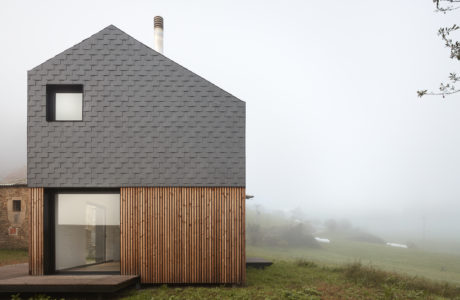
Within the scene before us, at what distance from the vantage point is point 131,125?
7336mm

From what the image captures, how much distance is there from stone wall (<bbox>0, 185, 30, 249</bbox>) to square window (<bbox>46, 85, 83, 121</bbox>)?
9674 millimetres

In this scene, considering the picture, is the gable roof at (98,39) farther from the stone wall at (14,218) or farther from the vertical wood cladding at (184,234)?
the stone wall at (14,218)

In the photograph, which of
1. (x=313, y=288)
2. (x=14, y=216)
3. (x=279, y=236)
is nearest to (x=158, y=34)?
(x=313, y=288)

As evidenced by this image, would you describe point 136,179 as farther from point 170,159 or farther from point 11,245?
point 11,245

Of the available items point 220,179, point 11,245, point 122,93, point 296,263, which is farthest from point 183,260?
point 11,245

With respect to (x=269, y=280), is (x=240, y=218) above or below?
above

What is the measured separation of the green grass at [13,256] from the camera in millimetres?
10919

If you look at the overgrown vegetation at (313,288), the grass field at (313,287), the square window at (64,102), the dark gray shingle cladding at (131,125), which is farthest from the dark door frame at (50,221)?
the square window at (64,102)

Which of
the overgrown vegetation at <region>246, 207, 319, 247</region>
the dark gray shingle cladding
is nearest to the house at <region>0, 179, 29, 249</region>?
the dark gray shingle cladding

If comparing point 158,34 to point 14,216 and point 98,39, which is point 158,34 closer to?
point 98,39

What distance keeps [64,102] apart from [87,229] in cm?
361

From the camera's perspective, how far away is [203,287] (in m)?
6.91

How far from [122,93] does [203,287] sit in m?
5.61

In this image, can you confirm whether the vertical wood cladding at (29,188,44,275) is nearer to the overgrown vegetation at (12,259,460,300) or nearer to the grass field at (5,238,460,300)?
Answer: the overgrown vegetation at (12,259,460,300)
